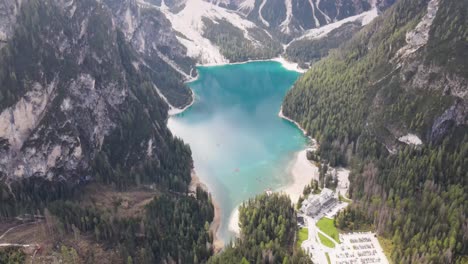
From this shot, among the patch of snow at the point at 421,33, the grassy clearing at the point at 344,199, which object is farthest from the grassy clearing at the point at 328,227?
the patch of snow at the point at 421,33

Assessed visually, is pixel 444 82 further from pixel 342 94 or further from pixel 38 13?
pixel 38 13

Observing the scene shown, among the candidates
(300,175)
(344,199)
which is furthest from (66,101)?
(344,199)

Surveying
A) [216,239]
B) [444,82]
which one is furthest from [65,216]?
[444,82]

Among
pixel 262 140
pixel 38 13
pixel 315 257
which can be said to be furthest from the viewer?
pixel 262 140

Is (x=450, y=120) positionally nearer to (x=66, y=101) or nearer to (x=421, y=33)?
(x=421, y=33)

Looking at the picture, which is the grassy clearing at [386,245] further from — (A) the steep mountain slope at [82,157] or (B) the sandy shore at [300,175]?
(A) the steep mountain slope at [82,157]

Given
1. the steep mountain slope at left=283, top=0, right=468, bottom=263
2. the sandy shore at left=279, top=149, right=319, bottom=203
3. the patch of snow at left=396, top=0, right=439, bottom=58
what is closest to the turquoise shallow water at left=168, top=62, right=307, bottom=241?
the sandy shore at left=279, top=149, right=319, bottom=203

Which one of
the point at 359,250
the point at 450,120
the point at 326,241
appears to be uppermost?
the point at 450,120
